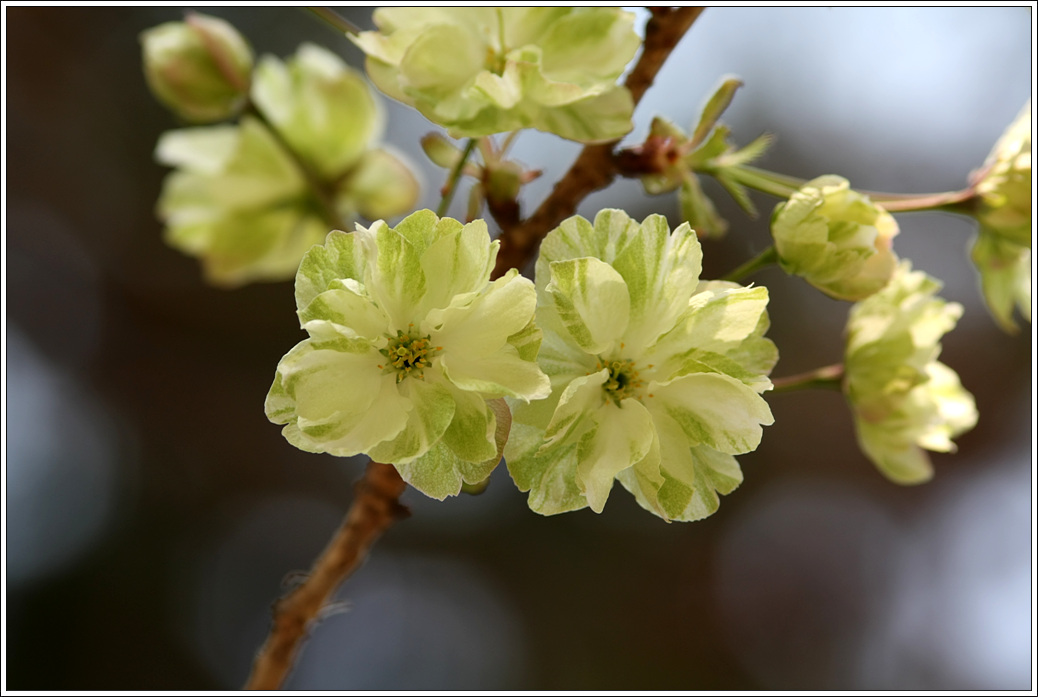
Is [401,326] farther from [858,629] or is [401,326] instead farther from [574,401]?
[858,629]

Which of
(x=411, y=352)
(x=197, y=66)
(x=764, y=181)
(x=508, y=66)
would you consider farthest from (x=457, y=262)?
(x=197, y=66)

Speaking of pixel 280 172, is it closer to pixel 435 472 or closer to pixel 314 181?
pixel 314 181

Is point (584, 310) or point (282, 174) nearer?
point (584, 310)

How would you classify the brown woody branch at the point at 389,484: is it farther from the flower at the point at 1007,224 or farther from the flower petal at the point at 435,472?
the flower at the point at 1007,224

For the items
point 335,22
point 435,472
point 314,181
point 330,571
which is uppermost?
point 335,22

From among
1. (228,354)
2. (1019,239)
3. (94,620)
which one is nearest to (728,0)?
(1019,239)

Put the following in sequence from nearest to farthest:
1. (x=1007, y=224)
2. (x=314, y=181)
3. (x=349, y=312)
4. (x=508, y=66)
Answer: (x=349, y=312) < (x=508, y=66) < (x=1007, y=224) < (x=314, y=181)

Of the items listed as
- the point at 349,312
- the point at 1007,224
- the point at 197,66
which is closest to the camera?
the point at 349,312

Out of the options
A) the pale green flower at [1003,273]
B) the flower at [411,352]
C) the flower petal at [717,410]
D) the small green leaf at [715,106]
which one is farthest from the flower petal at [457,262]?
the pale green flower at [1003,273]
